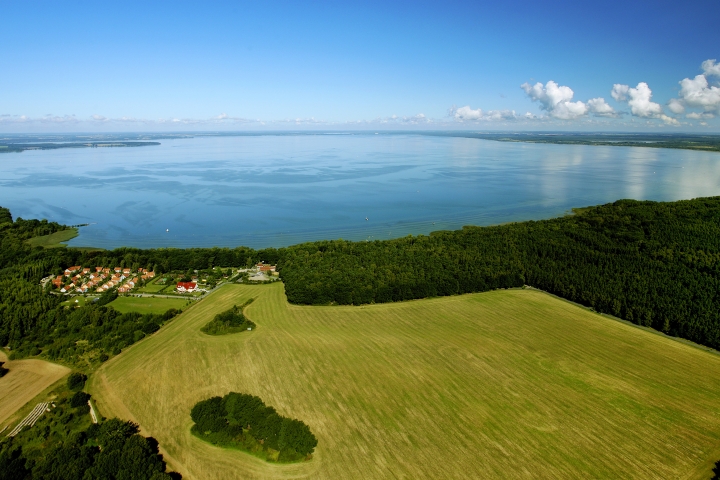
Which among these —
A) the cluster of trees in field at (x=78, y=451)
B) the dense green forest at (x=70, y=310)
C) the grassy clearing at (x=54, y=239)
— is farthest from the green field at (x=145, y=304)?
the grassy clearing at (x=54, y=239)

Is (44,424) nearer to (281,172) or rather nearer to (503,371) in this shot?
(503,371)

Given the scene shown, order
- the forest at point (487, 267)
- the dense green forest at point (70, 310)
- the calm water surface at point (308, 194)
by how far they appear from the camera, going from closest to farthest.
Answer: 1. the dense green forest at point (70, 310)
2. the forest at point (487, 267)
3. the calm water surface at point (308, 194)

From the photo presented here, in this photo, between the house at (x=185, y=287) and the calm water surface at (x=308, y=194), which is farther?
the calm water surface at (x=308, y=194)

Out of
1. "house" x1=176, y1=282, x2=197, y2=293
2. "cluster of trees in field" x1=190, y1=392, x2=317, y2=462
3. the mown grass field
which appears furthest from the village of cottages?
"cluster of trees in field" x1=190, y1=392, x2=317, y2=462

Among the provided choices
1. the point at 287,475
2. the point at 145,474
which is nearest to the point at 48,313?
the point at 145,474

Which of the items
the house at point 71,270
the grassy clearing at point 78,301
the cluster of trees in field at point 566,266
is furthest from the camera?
the house at point 71,270

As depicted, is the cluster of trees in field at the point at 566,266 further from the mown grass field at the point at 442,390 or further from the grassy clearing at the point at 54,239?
the grassy clearing at the point at 54,239

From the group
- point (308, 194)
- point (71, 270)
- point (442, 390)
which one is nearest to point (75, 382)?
point (442, 390)

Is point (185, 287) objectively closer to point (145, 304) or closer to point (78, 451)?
point (145, 304)
